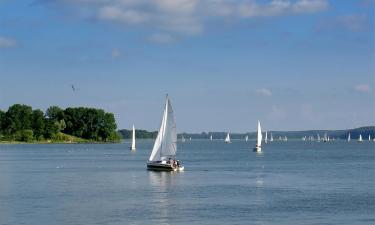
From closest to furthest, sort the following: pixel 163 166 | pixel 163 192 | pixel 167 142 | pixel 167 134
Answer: pixel 163 192, pixel 167 134, pixel 167 142, pixel 163 166

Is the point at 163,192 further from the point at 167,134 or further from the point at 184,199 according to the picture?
the point at 167,134

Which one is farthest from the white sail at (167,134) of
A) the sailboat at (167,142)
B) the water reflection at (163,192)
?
the water reflection at (163,192)

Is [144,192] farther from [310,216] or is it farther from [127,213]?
[310,216]

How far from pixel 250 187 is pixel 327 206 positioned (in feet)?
60.8

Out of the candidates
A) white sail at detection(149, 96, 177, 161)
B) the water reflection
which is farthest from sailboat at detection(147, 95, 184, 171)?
the water reflection

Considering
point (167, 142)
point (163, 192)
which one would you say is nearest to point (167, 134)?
point (167, 142)

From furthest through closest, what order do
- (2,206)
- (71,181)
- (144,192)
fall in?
(71,181) → (144,192) → (2,206)

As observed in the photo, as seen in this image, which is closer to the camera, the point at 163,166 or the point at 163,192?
the point at 163,192

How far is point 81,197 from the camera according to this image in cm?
6253

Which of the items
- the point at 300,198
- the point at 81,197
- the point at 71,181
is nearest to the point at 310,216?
the point at 300,198

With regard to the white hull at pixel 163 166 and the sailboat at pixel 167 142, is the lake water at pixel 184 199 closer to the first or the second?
the white hull at pixel 163 166

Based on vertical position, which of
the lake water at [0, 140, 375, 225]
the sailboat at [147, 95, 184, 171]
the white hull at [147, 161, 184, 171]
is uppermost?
the sailboat at [147, 95, 184, 171]

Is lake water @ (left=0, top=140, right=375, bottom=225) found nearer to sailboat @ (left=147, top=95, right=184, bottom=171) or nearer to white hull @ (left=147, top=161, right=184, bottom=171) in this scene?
white hull @ (left=147, top=161, right=184, bottom=171)

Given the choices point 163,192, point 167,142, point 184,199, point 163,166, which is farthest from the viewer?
point 163,166
